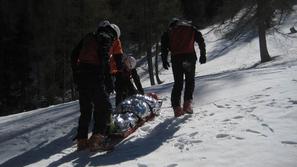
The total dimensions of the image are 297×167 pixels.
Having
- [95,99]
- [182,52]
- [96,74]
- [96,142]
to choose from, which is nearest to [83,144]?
[96,142]

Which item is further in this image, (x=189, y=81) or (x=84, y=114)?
(x=189, y=81)

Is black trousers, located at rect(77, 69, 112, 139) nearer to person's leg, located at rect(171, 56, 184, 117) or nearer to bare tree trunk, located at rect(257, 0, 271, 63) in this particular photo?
person's leg, located at rect(171, 56, 184, 117)

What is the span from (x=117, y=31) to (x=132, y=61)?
1.96 m

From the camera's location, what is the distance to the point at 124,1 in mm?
36781

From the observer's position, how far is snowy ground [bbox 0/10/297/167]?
640 centimetres

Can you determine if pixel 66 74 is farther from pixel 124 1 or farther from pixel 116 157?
pixel 116 157

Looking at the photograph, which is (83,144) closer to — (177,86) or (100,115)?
(100,115)

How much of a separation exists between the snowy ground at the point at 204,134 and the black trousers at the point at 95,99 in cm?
40

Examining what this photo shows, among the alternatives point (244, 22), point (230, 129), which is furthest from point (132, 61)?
point (244, 22)

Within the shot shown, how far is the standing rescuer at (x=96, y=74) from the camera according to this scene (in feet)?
24.0

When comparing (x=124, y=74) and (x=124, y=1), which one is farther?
(x=124, y=1)

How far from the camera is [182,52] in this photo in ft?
29.0

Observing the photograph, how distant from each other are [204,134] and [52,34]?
32281 millimetres

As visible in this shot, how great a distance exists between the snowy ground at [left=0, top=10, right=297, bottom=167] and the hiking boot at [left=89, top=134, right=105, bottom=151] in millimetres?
120
